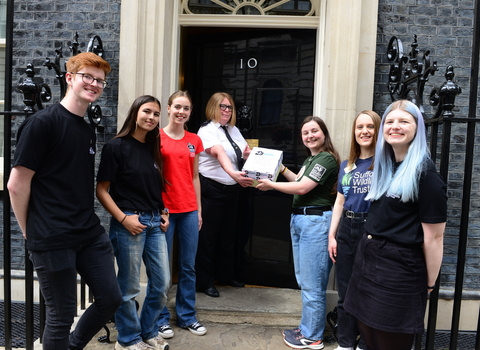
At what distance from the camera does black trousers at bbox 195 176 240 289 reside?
411cm

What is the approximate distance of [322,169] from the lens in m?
A: 3.36

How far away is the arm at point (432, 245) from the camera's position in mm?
2111

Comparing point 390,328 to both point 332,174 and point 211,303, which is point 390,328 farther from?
point 211,303

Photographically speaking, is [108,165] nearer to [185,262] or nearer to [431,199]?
[185,262]

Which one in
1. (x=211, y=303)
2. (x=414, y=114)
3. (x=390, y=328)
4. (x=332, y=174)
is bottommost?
(x=211, y=303)

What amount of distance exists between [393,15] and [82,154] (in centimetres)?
314

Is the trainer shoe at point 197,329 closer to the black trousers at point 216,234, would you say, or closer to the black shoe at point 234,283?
the black trousers at point 216,234

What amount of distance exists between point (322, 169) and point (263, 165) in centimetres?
50

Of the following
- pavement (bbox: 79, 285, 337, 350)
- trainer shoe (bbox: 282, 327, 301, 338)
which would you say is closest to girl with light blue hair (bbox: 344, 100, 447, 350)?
trainer shoe (bbox: 282, 327, 301, 338)

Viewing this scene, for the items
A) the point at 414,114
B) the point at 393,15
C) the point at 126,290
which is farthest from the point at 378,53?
the point at 126,290

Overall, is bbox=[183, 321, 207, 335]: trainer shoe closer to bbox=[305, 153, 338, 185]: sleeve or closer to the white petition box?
the white petition box

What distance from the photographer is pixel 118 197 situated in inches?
120

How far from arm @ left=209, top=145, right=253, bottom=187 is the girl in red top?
27cm

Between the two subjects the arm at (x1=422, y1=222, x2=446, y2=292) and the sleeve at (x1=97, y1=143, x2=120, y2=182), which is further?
the sleeve at (x1=97, y1=143, x2=120, y2=182)
